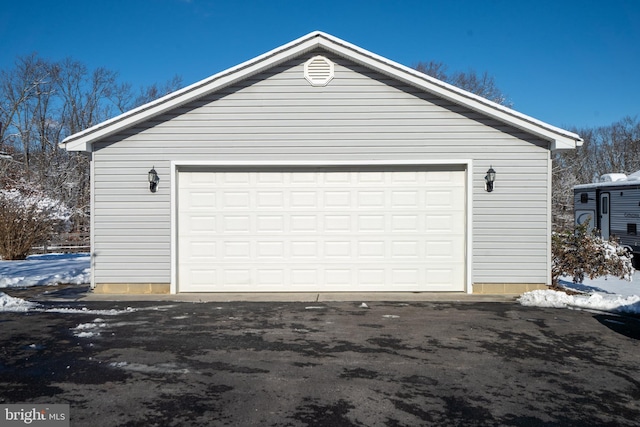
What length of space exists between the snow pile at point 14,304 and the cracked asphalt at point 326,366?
423 millimetres

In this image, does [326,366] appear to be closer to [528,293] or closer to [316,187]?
[316,187]

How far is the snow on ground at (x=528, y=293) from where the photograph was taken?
7.62m

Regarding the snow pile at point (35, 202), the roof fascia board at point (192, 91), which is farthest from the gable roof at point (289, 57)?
the snow pile at point (35, 202)

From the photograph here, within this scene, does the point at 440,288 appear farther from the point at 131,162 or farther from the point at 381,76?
the point at 131,162

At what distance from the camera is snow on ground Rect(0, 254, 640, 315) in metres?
7.62

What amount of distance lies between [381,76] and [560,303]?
4854mm

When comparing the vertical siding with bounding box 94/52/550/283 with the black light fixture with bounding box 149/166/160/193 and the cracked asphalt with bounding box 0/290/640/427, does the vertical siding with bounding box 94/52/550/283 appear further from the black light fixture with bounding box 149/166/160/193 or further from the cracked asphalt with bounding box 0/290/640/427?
the cracked asphalt with bounding box 0/290/640/427

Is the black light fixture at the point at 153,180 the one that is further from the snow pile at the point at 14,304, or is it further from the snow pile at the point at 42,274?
the snow pile at the point at 42,274

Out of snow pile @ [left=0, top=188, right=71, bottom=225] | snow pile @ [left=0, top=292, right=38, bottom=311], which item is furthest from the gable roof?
snow pile @ [left=0, top=188, right=71, bottom=225]

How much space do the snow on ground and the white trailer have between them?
1.72 m

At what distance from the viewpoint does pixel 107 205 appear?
8828 mm

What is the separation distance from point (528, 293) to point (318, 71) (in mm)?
5268

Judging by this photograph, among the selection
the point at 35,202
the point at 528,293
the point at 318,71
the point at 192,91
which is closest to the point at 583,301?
the point at 528,293

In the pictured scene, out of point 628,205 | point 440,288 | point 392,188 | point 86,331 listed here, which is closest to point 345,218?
point 392,188
